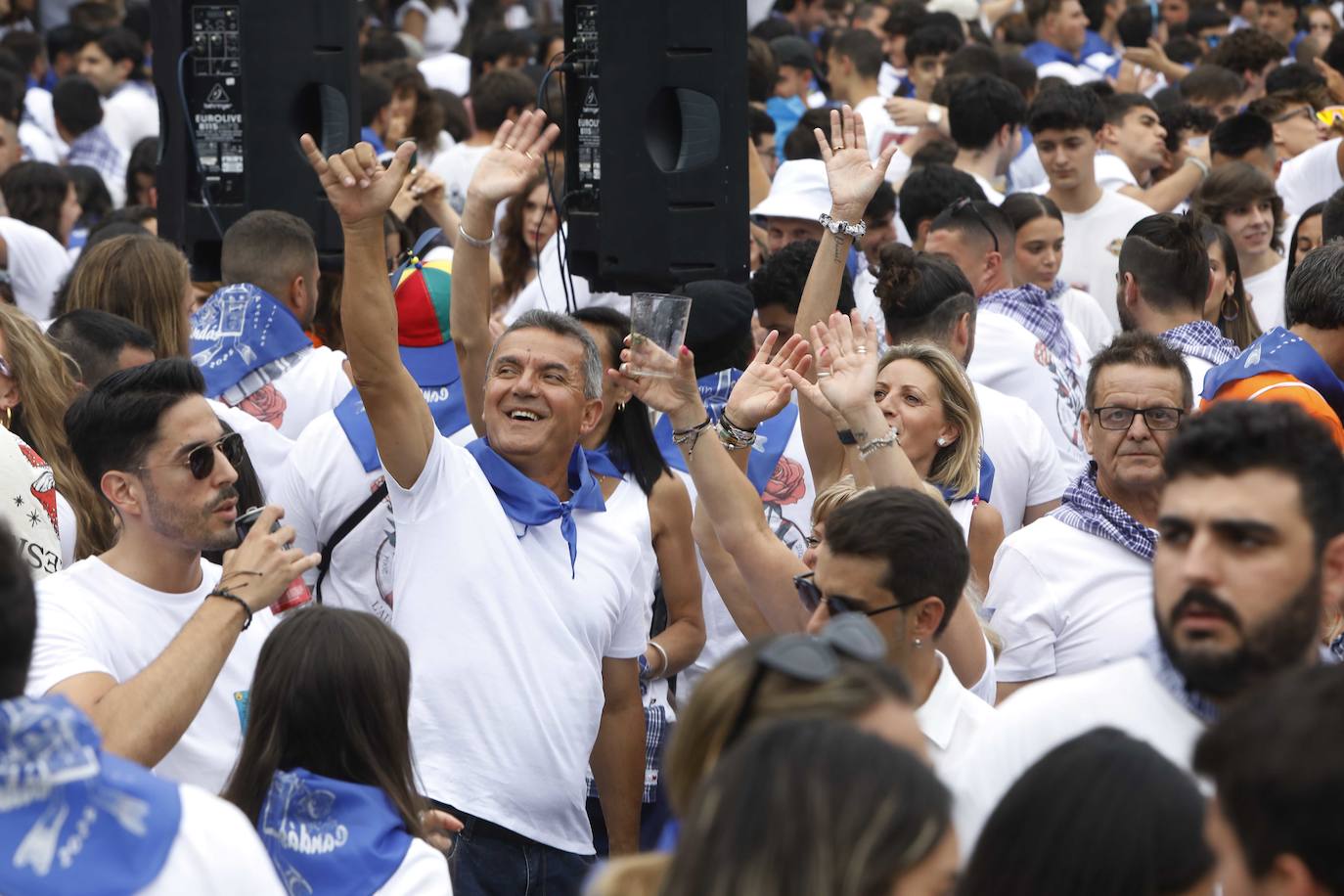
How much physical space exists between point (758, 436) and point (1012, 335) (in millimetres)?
1323

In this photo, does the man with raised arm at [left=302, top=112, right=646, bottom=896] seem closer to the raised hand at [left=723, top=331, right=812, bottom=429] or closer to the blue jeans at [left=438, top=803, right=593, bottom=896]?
the blue jeans at [left=438, top=803, right=593, bottom=896]

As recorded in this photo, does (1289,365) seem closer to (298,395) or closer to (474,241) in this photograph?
(474,241)

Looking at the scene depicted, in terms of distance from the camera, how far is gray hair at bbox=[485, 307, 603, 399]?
4.35 meters

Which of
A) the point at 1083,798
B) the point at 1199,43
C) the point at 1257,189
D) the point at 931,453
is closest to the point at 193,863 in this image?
the point at 1083,798

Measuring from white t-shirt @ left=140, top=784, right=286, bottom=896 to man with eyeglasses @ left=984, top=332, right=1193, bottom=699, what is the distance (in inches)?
80.9

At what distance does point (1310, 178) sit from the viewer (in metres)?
8.53

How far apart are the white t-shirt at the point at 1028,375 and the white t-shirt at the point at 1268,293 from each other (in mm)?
1707

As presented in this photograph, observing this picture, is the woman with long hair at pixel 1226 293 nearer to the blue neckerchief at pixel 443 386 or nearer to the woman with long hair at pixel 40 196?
the blue neckerchief at pixel 443 386

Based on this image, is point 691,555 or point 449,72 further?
point 449,72

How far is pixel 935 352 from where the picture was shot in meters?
4.68

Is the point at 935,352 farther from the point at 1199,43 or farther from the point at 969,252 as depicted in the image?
the point at 1199,43

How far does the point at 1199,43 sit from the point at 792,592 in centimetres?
1067

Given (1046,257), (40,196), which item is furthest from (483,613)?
(40,196)

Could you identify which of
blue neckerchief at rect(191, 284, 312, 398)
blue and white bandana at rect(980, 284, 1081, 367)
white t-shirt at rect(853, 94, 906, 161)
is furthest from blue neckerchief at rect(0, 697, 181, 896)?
white t-shirt at rect(853, 94, 906, 161)
